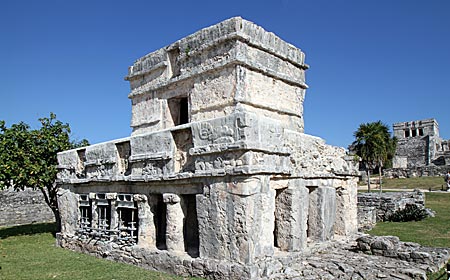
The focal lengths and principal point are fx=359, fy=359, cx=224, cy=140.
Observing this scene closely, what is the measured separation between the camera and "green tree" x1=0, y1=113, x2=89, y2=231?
1085cm

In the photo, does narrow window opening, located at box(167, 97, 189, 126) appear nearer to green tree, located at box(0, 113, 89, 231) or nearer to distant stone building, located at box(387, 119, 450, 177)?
green tree, located at box(0, 113, 89, 231)

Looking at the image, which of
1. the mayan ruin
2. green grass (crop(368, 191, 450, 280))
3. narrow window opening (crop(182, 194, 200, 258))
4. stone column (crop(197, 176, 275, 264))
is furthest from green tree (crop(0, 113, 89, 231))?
green grass (crop(368, 191, 450, 280))

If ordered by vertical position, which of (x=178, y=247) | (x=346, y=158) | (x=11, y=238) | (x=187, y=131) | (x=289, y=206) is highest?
(x=187, y=131)

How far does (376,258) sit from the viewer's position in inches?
279

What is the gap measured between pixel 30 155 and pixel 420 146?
4610cm

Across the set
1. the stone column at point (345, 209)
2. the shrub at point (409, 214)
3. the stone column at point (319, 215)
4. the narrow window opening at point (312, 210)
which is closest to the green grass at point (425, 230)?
the shrub at point (409, 214)

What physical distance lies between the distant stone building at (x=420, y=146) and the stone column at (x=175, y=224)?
41.0m

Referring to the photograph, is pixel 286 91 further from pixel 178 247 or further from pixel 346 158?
pixel 178 247

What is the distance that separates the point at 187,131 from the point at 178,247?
7.30 ft

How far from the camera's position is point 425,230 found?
11.3 meters

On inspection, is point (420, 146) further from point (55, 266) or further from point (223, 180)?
point (55, 266)

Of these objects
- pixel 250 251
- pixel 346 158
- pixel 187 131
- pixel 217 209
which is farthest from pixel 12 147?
pixel 346 158

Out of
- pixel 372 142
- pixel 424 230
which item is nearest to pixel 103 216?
pixel 424 230

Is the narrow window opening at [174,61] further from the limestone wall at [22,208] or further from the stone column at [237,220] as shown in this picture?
the limestone wall at [22,208]
